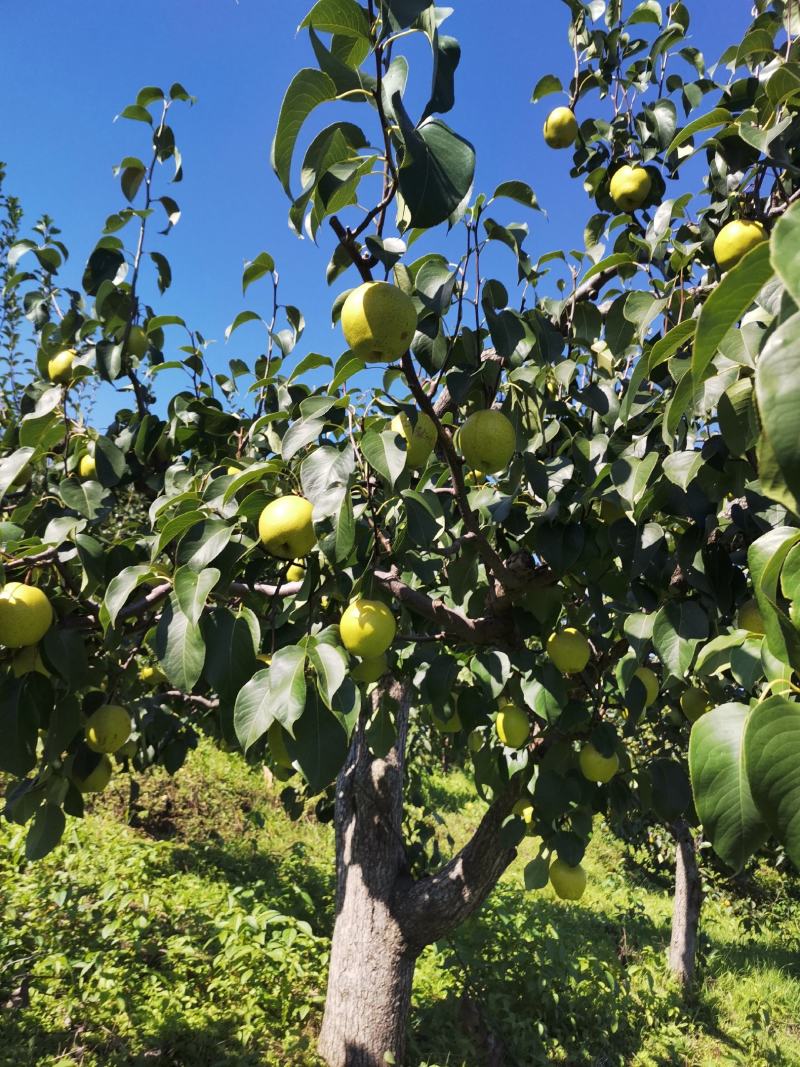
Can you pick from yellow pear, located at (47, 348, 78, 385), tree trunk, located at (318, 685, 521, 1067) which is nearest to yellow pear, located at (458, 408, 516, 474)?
yellow pear, located at (47, 348, 78, 385)

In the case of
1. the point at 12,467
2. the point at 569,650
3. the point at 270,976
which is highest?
the point at 12,467

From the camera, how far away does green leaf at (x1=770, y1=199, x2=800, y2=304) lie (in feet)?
1.18

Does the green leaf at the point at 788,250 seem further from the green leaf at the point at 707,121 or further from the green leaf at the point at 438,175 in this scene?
the green leaf at the point at 707,121

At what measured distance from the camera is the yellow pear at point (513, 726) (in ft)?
6.66

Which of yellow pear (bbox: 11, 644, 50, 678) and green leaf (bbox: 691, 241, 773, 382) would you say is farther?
yellow pear (bbox: 11, 644, 50, 678)

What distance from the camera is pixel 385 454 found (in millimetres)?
1114

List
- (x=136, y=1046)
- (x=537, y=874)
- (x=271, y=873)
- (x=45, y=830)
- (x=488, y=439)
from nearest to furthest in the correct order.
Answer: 1. (x=488, y=439)
2. (x=45, y=830)
3. (x=537, y=874)
4. (x=136, y=1046)
5. (x=271, y=873)

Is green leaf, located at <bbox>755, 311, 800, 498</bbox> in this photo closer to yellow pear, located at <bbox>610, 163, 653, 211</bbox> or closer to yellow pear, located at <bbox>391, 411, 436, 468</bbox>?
yellow pear, located at <bbox>391, 411, 436, 468</bbox>

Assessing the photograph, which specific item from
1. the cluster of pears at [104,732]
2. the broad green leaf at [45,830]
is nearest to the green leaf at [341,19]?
the cluster of pears at [104,732]

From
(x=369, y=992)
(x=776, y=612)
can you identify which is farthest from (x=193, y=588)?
(x=369, y=992)

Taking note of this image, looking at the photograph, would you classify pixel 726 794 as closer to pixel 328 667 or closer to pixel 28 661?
pixel 328 667

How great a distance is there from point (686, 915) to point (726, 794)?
498cm

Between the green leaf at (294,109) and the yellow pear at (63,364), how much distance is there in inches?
59.7

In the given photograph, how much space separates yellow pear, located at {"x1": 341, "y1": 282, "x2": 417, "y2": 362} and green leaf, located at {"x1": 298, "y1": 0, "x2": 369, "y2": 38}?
0.92 ft
